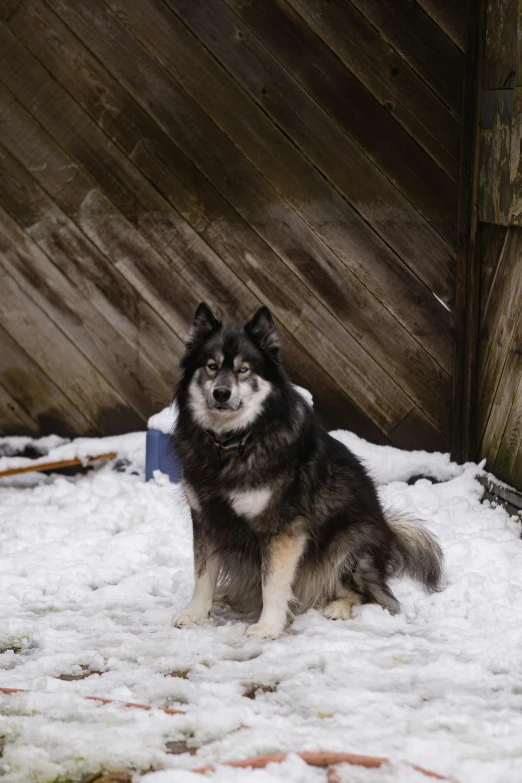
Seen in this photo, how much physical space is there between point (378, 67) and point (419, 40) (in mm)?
250

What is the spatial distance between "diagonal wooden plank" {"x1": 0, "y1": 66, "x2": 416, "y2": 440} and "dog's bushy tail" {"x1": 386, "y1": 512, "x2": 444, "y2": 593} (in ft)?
5.08

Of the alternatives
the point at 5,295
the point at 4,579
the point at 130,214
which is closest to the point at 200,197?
the point at 130,214

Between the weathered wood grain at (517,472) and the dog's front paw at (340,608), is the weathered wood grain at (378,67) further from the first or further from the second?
the dog's front paw at (340,608)

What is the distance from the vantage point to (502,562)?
345 centimetres

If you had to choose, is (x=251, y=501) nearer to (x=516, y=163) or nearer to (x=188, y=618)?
(x=188, y=618)

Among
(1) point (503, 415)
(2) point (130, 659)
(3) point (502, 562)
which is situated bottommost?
(2) point (130, 659)

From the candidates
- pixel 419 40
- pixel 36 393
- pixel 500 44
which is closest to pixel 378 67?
pixel 419 40

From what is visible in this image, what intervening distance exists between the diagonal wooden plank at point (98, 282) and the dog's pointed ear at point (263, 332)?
1.88 m

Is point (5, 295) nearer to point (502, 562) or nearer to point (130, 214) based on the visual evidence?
point (130, 214)

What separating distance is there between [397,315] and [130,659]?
2748 millimetres

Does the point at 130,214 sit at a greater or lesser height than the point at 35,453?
greater

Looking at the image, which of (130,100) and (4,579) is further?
(130,100)

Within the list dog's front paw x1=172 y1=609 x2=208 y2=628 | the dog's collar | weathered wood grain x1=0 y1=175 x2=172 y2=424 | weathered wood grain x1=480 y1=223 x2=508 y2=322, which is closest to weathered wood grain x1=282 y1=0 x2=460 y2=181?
weathered wood grain x1=480 y1=223 x2=508 y2=322

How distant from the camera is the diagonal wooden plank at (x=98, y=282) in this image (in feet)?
15.9
